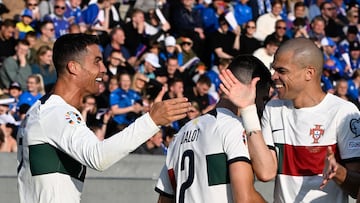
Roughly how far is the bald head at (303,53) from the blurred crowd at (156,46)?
6.61 meters

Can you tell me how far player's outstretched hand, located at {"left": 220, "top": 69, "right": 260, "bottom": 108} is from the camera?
6.57m

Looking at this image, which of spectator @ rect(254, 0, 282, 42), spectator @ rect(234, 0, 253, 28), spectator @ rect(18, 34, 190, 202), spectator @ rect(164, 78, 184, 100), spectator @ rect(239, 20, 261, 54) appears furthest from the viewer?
spectator @ rect(234, 0, 253, 28)

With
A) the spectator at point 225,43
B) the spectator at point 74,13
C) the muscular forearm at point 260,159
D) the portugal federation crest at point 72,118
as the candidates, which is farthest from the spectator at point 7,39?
the muscular forearm at point 260,159

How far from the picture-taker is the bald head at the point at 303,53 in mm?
7469

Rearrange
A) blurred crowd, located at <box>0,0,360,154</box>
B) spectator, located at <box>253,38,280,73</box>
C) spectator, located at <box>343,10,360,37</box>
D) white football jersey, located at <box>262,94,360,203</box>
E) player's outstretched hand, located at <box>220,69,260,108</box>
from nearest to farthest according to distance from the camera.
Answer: player's outstretched hand, located at <box>220,69,260,108</box> → white football jersey, located at <box>262,94,360,203</box> → blurred crowd, located at <box>0,0,360,154</box> → spectator, located at <box>253,38,280,73</box> → spectator, located at <box>343,10,360,37</box>

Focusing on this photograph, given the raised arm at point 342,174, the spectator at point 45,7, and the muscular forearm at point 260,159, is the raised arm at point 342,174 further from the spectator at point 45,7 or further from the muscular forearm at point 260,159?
the spectator at point 45,7

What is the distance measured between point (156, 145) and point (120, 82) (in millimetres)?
1697

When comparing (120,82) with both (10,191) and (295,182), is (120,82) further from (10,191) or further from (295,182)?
(295,182)

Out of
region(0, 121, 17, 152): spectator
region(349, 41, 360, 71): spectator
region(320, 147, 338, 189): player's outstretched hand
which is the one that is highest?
region(320, 147, 338, 189): player's outstretched hand

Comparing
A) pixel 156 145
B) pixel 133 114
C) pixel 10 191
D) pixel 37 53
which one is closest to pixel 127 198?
pixel 10 191

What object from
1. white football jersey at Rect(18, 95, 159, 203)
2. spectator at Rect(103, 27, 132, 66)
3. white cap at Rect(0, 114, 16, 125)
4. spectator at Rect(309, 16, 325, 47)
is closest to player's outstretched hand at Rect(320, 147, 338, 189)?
white football jersey at Rect(18, 95, 159, 203)

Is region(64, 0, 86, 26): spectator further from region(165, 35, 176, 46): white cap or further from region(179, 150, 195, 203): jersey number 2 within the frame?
region(179, 150, 195, 203): jersey number 2

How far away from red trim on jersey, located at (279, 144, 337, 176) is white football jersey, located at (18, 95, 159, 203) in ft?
5.03

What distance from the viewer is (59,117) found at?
22.3 ft
